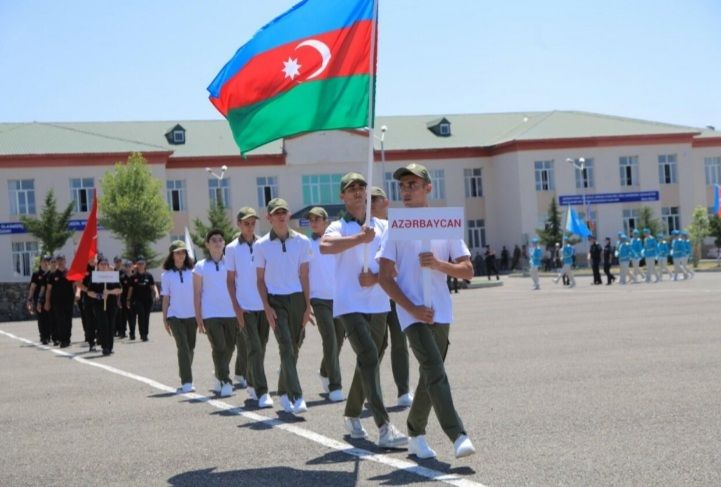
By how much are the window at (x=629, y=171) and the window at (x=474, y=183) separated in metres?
9.96

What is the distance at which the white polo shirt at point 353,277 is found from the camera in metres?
9.80

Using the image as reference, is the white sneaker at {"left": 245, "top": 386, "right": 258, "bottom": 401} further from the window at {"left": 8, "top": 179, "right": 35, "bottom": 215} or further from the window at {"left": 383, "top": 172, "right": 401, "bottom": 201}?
Result: the window at {"left": 383, "top": 172, "right": 401, "bottom": 201}

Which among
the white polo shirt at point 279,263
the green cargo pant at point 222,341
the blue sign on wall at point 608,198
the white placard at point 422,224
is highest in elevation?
the blue sign on wall at point 608,198

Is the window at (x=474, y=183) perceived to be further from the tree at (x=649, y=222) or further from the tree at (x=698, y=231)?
the tree at (x=698, y=231)

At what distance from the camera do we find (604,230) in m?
83.5

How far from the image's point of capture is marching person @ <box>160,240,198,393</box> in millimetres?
14797

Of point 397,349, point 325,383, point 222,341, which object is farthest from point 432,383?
point 222,341

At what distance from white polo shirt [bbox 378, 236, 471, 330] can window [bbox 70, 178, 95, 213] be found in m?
69.7

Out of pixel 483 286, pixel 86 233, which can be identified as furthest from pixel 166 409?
pixel 483 286

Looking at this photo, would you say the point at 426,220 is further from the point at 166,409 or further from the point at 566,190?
the point at 566,190

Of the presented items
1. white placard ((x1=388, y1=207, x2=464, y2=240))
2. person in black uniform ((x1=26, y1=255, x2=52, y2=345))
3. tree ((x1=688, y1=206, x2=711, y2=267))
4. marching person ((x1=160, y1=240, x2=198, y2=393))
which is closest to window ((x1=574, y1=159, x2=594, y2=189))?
tree ((x1=688, y1=206, x2=711, y2=267))

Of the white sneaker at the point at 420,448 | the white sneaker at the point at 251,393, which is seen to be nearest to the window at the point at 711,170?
the white sneaker at the point at 251,393

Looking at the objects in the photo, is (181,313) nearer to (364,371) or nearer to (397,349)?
(397,349)

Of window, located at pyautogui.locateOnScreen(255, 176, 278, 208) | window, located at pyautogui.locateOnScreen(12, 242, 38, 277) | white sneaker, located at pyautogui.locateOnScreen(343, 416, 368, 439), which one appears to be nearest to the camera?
white sneaker, located at pyautogui.locateOnScreen(343, 416, 368, 439)
